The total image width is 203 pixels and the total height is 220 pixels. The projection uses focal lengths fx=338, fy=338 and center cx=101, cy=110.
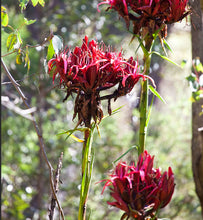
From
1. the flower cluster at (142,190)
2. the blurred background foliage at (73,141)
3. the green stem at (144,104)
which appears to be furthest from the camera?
the blurred background foliage at (73,141)

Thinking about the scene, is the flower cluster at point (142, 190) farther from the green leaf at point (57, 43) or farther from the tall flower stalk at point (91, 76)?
the green leaf at point (57, 43)

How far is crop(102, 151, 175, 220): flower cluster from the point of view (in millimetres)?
451

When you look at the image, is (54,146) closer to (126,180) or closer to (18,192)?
(18,192)

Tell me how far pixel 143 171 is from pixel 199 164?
29.1 inches

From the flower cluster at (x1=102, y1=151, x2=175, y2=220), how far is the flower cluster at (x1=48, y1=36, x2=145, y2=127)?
0.35 feet

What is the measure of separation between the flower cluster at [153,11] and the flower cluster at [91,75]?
0.24ft

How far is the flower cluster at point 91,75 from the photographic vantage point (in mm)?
498

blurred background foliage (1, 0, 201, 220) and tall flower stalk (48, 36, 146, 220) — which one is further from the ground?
tall flower stalk (48, 36, 146, 220)

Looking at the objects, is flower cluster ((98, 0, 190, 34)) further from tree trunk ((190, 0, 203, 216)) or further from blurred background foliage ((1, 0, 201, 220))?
blurred background foliage ((1, 0, 201, 220))

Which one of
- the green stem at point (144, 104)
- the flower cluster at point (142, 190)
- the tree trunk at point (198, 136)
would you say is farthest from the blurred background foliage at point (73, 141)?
the flower cluster at point (142, 190)

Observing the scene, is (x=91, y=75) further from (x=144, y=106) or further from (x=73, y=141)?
(x=73, y=141)

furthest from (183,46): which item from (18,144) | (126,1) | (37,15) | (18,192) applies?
(126,1)

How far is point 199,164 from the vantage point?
1146 millimetres

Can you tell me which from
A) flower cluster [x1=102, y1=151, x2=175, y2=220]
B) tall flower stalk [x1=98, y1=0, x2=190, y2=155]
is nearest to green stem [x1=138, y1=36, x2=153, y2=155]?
tall flower stalk [x1=98, y1=0, x2=190, y2=155]
